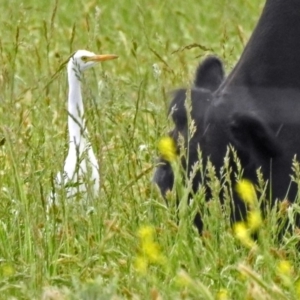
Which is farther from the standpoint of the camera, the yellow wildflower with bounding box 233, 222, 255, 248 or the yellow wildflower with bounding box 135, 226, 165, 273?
the yellow wildflower with bounding box 135, 226, 165, 273

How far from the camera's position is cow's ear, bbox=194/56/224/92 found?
448 cm

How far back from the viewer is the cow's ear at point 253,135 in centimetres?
391

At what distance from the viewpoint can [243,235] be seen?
9.73 feet

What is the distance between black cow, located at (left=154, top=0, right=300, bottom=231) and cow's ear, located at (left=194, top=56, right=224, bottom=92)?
0.32m

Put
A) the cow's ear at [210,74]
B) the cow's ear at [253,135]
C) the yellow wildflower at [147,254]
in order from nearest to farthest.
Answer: the yellow wildflower at [147,254]
the cow's ear at [253,135]
the cow's ear at [210,74]

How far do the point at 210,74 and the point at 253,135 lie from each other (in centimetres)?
62

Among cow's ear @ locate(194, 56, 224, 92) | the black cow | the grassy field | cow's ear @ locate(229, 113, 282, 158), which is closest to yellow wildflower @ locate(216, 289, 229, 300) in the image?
the grassy field

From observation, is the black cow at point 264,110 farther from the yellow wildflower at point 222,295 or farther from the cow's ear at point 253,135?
the yellow wildflower at point 222,295

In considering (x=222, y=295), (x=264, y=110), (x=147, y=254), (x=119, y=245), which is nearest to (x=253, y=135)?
(x=264, y=110)

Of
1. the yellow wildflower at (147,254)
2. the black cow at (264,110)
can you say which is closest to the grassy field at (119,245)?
the yellow wildflower at (147,254)

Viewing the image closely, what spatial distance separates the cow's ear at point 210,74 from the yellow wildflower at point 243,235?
0.72 m

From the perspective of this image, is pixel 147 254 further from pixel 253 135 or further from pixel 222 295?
pixel 253 135

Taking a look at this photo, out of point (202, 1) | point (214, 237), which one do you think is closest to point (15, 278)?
point (214, 237)

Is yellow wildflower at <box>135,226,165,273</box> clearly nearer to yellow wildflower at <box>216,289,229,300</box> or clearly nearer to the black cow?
yellow wildflower at <box>216,289,229,300</box>
